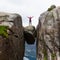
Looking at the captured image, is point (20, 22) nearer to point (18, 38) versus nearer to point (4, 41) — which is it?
point (18, 38)

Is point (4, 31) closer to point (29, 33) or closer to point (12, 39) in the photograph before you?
point (12, 39)

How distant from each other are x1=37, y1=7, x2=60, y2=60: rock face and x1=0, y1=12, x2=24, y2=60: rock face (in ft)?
7.68

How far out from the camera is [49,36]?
31328mm

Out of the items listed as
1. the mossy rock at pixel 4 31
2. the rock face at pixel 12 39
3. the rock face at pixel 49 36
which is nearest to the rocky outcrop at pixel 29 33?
the rock face at pixel 12 39

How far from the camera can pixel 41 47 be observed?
32594 mm

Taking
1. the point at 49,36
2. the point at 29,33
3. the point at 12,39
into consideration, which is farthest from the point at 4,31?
the point at 29,33

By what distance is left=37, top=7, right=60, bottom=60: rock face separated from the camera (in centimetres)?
3086

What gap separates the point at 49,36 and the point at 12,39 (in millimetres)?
3898

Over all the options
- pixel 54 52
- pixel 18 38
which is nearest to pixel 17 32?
pixel 18 38

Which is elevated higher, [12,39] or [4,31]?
[4,31]

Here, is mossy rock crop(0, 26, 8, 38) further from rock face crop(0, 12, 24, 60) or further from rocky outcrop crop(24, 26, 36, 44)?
rocky outcrop crop(24, 26, 36, 44)

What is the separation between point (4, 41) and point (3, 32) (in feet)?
3.37

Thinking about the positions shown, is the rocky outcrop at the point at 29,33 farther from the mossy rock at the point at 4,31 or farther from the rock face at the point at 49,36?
the mossy rock at the point at 4,31

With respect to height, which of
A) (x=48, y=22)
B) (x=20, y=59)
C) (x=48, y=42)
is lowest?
(x=20, y=59)
